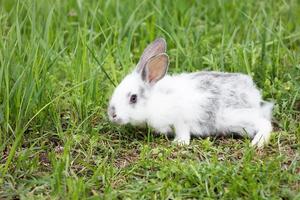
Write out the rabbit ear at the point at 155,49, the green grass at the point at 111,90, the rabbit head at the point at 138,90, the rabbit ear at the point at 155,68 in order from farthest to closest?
the rabbit ear at the point at 155,49
the rabbit ear at the point at 155,68
the rabbit head at the point at 138,90
the green grass at the point at 111,90

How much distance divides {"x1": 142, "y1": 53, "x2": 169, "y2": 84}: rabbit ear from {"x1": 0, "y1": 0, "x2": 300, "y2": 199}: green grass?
1.25 ft

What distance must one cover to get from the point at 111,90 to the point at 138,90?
1.64 feet

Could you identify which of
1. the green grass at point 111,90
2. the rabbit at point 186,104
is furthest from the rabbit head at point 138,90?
the green grass at point 111,90

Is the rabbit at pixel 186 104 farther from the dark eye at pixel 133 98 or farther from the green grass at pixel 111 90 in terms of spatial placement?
the green grass at pixel 111 90

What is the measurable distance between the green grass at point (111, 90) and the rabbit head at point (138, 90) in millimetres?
179

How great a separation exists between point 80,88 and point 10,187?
1.23 meters

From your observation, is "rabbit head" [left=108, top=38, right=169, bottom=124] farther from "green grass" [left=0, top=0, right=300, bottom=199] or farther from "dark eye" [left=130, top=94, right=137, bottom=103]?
"green grass" [left=0, top=0, right=300, bottom=199]

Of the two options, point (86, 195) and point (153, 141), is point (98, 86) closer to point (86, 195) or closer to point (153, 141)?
point (153, 141)

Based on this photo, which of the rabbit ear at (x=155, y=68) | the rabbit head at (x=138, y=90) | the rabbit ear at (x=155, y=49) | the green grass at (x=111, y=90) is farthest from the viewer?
the rabbit ear at (x=155, y=49)

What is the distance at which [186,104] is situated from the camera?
5078 mm

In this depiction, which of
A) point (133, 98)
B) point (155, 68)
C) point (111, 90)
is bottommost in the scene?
point (111, 90)

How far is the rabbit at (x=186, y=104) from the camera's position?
5.03 m

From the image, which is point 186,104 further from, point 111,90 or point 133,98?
point 111,90

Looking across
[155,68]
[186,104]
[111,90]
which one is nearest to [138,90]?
[155,68]
